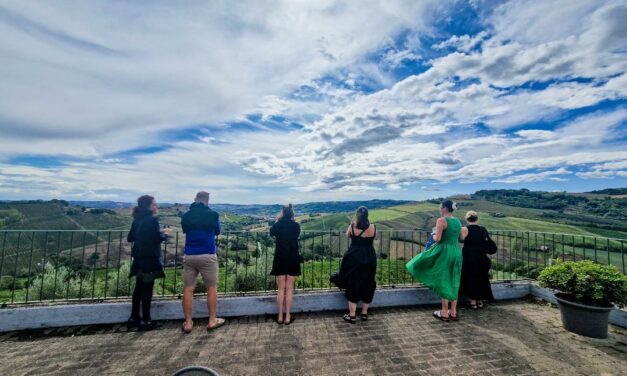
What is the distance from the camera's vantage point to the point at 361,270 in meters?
4.94

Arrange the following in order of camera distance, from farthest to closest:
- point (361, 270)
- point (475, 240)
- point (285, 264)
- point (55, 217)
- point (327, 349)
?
point (55, 217) < point (475, 240) < point (361, 270) < point (285, 264) < point (327, 349)

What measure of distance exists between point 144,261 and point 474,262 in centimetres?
586

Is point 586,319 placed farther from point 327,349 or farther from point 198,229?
point 198,229

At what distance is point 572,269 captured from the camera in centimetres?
488

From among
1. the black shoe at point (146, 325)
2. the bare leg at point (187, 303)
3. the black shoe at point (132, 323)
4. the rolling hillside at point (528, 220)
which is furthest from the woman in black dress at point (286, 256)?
the rolling hillside at point (528, 220)

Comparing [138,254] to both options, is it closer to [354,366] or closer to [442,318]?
[354,366]

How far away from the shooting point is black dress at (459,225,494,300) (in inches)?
219

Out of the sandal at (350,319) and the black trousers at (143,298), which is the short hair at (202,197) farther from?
the sandal at (350,319)

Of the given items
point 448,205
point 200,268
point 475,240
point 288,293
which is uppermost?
point 448,205

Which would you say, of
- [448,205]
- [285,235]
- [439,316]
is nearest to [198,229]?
[285,235]

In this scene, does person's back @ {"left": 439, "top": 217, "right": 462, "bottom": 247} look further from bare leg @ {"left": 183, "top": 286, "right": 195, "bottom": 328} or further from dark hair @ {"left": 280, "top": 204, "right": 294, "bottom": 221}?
bare leg @ {"left": 183, "top": 286, "right": 195, "bottom": 328}

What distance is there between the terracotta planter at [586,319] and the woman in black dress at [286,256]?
445 centimetres

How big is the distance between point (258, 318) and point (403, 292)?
282 cm

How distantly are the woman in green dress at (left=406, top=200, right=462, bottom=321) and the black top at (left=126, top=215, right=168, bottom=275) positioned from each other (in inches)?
185
